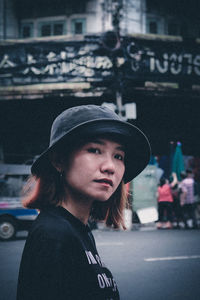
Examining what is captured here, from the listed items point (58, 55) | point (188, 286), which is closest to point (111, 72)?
point (58, 55)

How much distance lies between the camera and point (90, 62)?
11156 mm

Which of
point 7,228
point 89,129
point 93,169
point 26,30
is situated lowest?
point 7,228

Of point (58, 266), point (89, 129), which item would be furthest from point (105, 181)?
point (58, 266)

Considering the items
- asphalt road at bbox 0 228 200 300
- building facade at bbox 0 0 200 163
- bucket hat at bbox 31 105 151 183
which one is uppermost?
building facade at bbox 0 0 200 163

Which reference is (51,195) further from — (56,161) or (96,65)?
(96,65)

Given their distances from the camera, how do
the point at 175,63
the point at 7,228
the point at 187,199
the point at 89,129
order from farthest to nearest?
1. the point at 175,63
2. the point at 187,199
3. the point at 7,228
4. the point at 89,129

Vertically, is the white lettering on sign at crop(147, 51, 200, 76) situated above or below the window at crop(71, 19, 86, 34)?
below

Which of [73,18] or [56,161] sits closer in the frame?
[56,161]

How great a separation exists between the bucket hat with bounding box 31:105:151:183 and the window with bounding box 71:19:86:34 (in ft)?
39.1

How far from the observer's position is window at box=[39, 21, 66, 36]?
40.8 ft

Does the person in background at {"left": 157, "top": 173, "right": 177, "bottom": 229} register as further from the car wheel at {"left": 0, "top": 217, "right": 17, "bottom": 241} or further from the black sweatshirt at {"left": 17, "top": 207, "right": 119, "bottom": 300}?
the black sweatshirt at {"left": 17, "top": 207, "right": 119, "bottom": 300}

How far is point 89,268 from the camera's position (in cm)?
100

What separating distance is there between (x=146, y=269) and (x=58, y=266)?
175 inches

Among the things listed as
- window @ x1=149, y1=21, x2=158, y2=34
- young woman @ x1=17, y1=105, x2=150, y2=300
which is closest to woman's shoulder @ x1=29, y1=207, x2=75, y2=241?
young woman @ x1=17, y1=105, x2=150, y2=300
